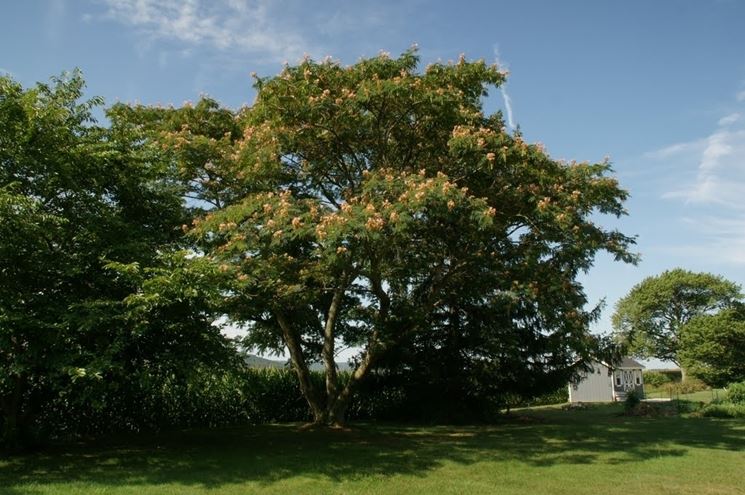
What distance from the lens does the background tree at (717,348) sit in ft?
159

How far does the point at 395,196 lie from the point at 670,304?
5542cm

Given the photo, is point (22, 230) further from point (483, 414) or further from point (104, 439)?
point (483, 414)

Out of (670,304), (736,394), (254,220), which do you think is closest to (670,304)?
(670,304)

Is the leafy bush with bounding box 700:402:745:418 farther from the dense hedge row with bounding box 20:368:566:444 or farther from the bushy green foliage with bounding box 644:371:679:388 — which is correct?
the bushy green foliage with bounding box 644:371:679:388

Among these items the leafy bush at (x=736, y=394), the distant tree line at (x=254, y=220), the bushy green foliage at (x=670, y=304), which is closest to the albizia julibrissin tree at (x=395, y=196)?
the distant tree line at (x=254, y=220)

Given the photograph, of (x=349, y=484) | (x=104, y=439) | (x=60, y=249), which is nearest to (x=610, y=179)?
(x=349, y=484)

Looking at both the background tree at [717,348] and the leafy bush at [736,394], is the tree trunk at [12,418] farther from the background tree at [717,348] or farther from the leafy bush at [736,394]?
the background tree at [717,348]

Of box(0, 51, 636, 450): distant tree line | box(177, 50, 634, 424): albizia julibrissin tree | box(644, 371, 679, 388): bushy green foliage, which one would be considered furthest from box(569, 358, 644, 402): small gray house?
box(177, 50, 634, 424): albizia julibrissin tree

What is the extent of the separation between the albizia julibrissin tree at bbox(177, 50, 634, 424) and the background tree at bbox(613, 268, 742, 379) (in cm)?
4645

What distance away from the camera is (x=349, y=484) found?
30.1 ft

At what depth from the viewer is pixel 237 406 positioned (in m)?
20.2

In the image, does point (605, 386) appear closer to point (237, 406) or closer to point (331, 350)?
point (237, 406)

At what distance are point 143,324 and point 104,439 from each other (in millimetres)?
6865

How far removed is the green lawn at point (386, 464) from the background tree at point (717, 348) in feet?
122
